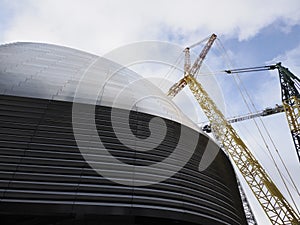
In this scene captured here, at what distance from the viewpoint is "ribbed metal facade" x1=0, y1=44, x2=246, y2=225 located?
8.06 meters

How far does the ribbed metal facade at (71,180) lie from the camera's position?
8062 mm

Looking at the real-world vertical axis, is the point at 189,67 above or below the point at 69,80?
above

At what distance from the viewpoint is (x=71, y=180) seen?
8.61 metres

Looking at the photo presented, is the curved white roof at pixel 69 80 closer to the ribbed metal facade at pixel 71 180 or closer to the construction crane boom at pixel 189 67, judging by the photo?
the ribbed metal facade at pixel 71 180

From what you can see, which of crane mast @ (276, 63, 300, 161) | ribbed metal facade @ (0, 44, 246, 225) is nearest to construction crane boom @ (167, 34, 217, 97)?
crane mast @ (276, 63, 300, 161)

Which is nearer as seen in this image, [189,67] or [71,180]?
[71,180]

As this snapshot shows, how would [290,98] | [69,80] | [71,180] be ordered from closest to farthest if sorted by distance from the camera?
1. [71,180]
2. [69,80]
3. [290,98]

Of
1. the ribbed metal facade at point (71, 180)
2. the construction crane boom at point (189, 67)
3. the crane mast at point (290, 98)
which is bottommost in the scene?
the ribbed metal facade at point (71, 180)

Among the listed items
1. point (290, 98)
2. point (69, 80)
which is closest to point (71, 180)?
point (69, 80)

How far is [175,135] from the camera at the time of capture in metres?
13.3

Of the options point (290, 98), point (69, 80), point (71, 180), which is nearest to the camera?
point (71, 180)

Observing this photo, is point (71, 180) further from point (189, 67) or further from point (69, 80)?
point (189, 67)

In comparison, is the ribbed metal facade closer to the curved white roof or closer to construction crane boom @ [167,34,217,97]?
the curved white roof

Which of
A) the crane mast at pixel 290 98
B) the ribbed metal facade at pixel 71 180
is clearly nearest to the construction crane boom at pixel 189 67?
the crane mast at pixel 290 98
